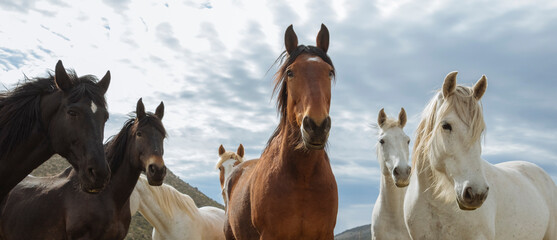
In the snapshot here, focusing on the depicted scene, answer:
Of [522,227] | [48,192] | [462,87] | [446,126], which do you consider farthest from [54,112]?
[522,227]

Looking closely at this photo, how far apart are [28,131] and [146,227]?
2298 centimetres

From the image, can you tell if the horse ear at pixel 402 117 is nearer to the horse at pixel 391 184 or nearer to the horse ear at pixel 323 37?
the horse at pixel 391 184

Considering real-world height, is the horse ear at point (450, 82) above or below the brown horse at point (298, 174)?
above

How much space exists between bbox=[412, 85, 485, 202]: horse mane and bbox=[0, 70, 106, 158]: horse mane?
12.4 ft

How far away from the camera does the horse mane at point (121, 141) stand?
723 centimetres

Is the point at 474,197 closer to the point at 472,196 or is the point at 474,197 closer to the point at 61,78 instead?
the point at 472,196

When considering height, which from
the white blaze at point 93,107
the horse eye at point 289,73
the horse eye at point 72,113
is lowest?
the horse eye at point 72,113

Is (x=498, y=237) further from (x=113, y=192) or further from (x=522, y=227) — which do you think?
(x=113, y=192)

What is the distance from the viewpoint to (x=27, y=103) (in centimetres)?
481

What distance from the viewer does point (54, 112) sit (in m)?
4.68

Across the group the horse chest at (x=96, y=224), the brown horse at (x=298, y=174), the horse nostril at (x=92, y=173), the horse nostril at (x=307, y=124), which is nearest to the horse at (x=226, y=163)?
the horse chest at (x=96, y=224)

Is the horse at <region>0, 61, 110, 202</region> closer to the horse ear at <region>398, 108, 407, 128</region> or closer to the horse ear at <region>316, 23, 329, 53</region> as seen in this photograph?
the horse ear at <region>316, 23, 329, 53</region>

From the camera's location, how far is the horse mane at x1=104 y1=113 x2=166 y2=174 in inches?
285

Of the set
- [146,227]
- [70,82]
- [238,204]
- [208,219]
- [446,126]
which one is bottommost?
[146,227]
